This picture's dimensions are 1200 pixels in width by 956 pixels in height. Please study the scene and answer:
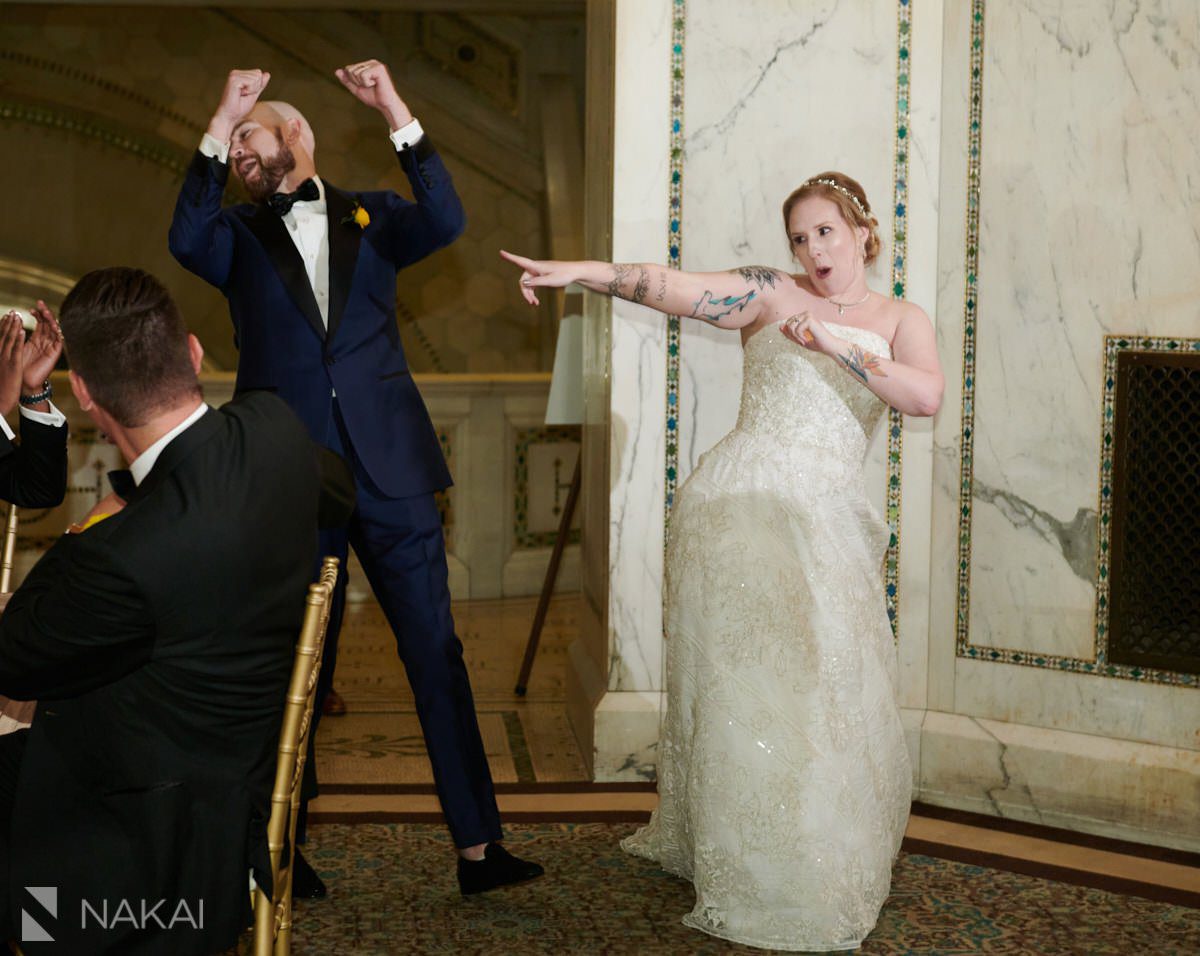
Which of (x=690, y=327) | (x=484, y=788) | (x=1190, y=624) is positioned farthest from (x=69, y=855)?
(x=1190, y=624)

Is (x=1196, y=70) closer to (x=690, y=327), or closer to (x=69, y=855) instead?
(x=690, y=327)

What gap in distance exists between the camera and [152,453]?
91.1 inches

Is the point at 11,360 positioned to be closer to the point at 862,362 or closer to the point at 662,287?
the point at 662,287

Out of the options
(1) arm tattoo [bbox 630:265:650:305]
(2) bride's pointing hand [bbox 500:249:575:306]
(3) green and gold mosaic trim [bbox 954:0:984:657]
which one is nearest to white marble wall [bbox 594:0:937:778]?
(3) green and gold mosaic trim [bbox 954:0:984:657]

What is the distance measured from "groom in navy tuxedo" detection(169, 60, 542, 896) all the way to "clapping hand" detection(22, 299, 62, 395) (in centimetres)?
40

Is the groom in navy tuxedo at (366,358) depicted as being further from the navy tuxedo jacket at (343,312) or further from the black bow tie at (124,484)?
Answer: the black bow tie at (124,484)

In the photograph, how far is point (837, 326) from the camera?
3.66m

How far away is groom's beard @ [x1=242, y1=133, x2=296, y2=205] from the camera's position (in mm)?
3525

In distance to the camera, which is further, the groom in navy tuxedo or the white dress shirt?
the groom in navy tuxedo

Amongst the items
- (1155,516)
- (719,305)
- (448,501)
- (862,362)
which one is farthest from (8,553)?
(448,501)

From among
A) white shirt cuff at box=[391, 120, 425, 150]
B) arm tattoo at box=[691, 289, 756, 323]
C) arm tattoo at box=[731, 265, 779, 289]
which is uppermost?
white shirt cuff at box=[391, 120, 425, 150]

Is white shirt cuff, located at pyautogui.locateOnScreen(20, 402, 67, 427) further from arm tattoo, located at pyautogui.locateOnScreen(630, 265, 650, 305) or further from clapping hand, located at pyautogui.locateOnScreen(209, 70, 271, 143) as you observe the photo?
arm tattoo, located at pyautogui.locateOnScreen(630, 265, 650, 305)

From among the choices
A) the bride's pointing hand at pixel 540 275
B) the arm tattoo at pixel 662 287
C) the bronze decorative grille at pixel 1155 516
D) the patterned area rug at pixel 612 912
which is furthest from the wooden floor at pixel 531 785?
the bride's pointing hand at pixel 540 275

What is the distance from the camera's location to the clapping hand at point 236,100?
Answer: 10.6 feet
